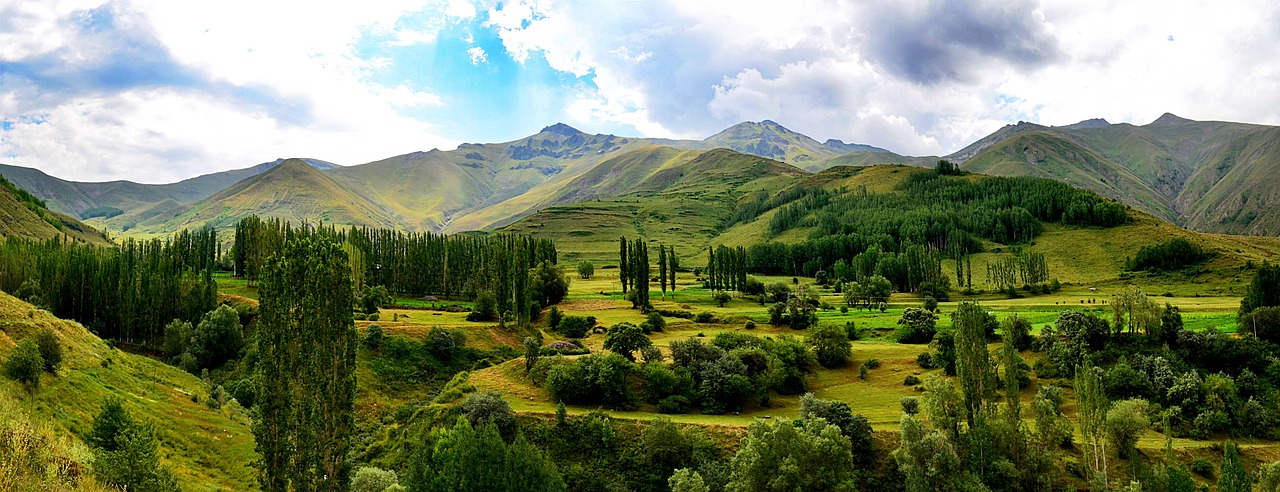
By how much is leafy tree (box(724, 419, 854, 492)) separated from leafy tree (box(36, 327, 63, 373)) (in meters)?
44.6

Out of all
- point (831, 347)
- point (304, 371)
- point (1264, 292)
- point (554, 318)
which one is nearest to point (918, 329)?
point (831, 347)

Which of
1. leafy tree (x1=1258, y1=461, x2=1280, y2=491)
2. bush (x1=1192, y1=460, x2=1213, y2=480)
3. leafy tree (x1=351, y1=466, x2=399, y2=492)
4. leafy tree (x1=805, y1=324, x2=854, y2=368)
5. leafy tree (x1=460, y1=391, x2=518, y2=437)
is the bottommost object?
bush (x1=1192, y1=460, x2=1213, y2=480)

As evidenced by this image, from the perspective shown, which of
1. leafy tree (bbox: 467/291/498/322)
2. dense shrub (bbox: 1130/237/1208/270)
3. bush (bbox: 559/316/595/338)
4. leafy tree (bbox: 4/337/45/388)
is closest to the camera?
leafy tree (bbox: 4/337/45/388)

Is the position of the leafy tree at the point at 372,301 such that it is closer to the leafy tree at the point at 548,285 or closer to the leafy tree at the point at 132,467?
the leafy tree at the point at 548,285

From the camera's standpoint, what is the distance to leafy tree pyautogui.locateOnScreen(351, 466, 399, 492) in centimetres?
3728

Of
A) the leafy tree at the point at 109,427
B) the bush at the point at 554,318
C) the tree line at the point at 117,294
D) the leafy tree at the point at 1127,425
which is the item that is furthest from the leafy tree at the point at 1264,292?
the tree line at the point at 117,294

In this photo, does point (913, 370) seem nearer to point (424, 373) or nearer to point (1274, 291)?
point (1274, 291)

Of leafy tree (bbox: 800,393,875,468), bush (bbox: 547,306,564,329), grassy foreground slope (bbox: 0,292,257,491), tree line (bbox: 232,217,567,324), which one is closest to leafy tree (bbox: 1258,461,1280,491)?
leafy tree (bbox: 800,393,875,468)

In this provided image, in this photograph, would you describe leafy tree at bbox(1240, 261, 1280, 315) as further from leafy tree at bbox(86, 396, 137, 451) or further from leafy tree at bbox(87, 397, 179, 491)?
leafy tree at bbox(86, 396, 137, 451)

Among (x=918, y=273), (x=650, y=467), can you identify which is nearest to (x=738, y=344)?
(x=650, y=467)

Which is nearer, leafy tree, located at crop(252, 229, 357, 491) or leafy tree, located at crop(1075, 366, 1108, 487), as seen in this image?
leafy tree, located at crop(252, 229, 357, 491)

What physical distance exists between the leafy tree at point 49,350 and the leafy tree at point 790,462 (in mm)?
44648

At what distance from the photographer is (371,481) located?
38.0 meters

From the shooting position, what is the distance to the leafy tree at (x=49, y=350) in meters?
39.2
